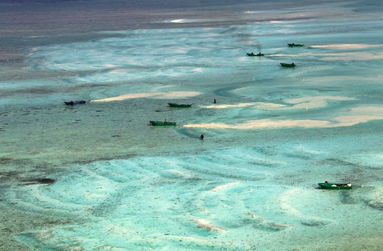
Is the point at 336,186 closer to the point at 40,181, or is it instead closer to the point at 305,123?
the point at 40,181

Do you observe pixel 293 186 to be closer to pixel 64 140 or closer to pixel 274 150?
pixel 274 150

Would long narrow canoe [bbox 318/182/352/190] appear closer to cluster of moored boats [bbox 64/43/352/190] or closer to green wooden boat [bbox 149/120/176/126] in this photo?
Result: cluster of moored boats [bbox 64/43/352/190]

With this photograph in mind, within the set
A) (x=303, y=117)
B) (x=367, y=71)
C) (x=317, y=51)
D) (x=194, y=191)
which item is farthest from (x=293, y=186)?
(x=317, y=51)

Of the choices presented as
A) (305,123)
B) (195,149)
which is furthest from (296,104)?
(195,149)

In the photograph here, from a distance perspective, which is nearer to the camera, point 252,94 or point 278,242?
point 278,242

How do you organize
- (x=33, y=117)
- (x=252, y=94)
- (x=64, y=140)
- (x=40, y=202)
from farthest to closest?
1. (x=252, y=94)
2. (x=33, y=117)
3. (x=64, y=140)
4. (x=40, y=202)

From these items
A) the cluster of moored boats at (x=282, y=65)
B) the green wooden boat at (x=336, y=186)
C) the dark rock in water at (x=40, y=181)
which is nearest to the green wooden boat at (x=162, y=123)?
the cluster of moored boats at (x=282, y=65)

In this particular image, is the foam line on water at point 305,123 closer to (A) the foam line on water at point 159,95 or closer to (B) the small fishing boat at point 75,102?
(A) the foam line on water at point 159,95

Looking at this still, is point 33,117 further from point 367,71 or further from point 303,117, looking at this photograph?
point 367,71

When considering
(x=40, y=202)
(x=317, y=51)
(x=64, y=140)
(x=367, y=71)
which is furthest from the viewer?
(x=317, y=51)
